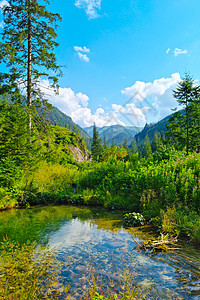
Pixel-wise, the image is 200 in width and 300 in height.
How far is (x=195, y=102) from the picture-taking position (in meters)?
18.0

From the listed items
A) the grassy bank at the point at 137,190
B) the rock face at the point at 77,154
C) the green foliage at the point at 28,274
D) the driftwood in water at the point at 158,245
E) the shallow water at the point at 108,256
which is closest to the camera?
the green foliage at the point at 28,274

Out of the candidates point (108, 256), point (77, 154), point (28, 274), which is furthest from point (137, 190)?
point (77, 154)

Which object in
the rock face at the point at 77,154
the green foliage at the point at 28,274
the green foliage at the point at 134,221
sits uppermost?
the rock face at the point at 77,154

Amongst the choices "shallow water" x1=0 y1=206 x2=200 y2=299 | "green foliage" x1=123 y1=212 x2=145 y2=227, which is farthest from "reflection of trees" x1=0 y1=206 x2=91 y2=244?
"green foliage" x1=123 y1=212 x2=145 y2=227

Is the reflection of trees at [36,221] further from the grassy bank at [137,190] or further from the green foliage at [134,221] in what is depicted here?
the green foliage at [134,221]

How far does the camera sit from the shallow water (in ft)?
8.74

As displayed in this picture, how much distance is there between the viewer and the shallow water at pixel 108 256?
8.74 feet

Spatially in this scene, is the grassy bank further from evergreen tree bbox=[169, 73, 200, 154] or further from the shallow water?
evergreen tree bbox=[169, 73, 200, 154]

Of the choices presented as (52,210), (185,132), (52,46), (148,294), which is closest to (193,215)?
(148,294)

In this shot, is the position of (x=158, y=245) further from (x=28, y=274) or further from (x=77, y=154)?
(x=77, y=154)

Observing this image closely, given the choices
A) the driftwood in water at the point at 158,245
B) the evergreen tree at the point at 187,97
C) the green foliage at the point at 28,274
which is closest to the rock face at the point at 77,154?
the evergreen tree at the point at 187,97

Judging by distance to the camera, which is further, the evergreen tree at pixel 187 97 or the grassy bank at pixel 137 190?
the evergreen tree at pixel 187 97

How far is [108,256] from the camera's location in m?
3.56

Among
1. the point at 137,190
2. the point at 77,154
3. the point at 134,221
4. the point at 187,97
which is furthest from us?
the point at 77,154
